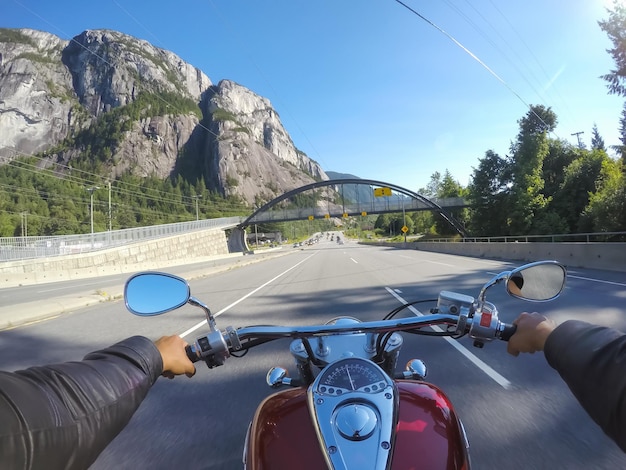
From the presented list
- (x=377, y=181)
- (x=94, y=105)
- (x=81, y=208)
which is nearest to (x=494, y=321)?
(x=377, y=181)

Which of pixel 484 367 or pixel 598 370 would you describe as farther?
pixel 484 367

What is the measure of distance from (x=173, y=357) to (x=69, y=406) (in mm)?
596

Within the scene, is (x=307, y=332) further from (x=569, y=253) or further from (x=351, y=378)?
(x=569, y=253)

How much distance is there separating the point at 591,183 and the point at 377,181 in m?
45.2

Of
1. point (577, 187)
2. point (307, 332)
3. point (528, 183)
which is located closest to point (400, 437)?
point (307, 332)

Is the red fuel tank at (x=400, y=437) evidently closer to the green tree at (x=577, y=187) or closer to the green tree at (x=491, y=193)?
the green tree at (x=577, y=187)

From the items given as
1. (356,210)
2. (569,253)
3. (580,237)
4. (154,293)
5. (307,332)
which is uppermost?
(356,210)

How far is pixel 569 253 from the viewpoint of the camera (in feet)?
64.5

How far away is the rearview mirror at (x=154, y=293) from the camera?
2.11 meters

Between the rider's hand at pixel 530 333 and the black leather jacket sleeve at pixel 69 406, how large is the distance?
153 cm

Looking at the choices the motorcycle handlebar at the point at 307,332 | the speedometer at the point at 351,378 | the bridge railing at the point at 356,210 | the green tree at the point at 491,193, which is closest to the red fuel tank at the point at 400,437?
the speedometer at the point at 351,378

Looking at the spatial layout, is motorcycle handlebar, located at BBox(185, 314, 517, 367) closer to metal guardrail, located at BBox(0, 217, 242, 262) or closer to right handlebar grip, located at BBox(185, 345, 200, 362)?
right handlebar grip, located at BBox(185, 345, 200, 362)

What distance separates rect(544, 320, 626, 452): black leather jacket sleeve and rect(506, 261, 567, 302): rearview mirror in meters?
0.43

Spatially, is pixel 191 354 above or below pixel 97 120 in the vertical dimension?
below
